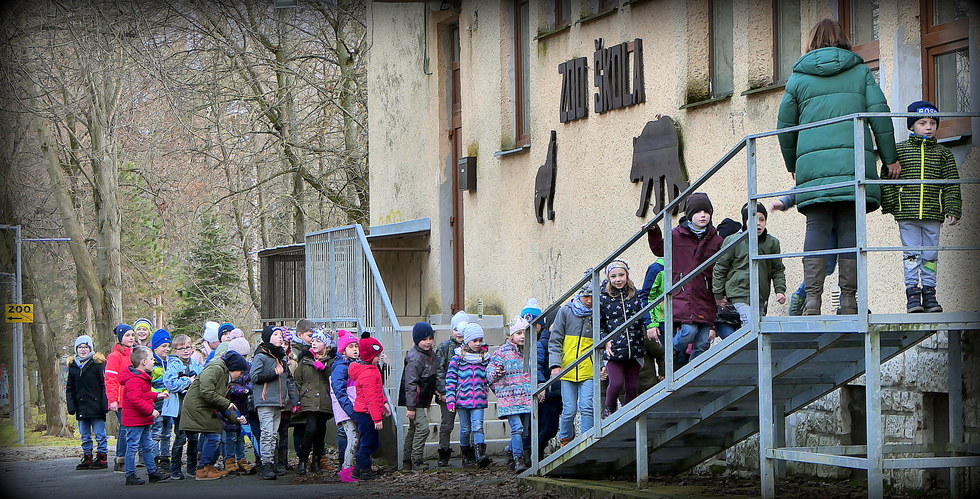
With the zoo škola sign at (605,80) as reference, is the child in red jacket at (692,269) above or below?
below

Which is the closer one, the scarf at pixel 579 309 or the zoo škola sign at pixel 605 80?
the scarf at pixel 579 309

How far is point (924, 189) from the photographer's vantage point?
806cm

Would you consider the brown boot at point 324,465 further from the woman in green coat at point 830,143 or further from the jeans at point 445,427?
the woman in green coat at point 830,143

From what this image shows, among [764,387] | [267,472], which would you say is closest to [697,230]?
[764,387]

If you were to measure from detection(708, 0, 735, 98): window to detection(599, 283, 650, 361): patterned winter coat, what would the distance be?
2.46 metres

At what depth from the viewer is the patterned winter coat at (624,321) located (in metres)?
10.7

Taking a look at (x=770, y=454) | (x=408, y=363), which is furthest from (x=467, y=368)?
(x=770, y=454)

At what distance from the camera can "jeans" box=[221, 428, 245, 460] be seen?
14031 mm

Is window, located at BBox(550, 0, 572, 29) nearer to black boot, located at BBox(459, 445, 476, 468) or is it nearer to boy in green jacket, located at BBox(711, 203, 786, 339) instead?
black boot, located at BBox(459, 445, 476, 468)

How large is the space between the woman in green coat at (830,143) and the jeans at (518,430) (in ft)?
15.4

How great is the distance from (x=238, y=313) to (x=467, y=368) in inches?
1179

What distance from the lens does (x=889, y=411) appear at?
9773mm

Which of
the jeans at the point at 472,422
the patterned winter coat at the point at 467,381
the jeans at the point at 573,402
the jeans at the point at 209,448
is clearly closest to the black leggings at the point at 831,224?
the jeans at the point at 573,402

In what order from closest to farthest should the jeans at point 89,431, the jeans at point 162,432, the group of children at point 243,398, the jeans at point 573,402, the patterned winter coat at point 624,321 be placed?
the patterned winter coat at point 624,321 → the jeans at point 573,402 → the group of children at point 243,398 → the jeans at point 162,432 → the jeans at point 89,431
